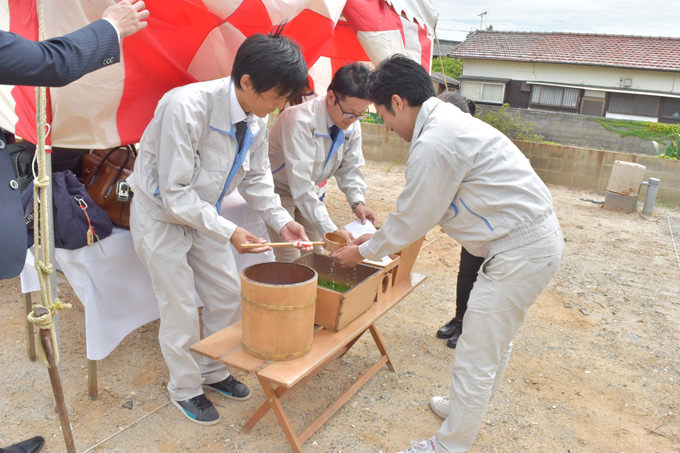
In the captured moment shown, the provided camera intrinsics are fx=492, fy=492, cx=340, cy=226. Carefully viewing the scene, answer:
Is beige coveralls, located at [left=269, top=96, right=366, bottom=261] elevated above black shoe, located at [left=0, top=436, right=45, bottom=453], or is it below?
above

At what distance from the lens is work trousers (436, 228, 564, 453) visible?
1904 millimetres

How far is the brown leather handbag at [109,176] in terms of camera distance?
2.58m

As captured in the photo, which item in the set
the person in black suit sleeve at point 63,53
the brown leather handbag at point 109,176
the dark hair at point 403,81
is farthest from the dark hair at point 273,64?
the brown leather handbag at point 109,176

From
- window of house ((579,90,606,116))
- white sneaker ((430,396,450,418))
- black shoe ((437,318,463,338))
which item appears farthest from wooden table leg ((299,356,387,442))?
window of house ((579,90,606,116))

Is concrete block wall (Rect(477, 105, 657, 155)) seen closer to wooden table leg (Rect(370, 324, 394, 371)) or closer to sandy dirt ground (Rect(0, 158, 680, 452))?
sandy dirt ground (Rect(0, 158, 680, 452))

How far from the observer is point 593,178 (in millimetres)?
8758

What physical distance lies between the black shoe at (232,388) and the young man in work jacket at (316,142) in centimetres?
96

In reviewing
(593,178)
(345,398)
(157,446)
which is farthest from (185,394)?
(593,178)

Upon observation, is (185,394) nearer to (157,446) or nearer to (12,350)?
(157,446)

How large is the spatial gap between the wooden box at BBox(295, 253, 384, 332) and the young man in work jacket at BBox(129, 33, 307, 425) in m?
0.25

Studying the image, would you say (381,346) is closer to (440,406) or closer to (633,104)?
(440,406)

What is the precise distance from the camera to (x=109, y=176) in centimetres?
268

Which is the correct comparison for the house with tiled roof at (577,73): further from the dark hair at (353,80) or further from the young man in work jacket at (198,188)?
the young man in work jacket at (198,188)

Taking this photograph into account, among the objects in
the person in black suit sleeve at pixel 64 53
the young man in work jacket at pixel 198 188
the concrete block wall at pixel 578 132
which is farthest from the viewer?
the concrete block wall at pixel 578 132
